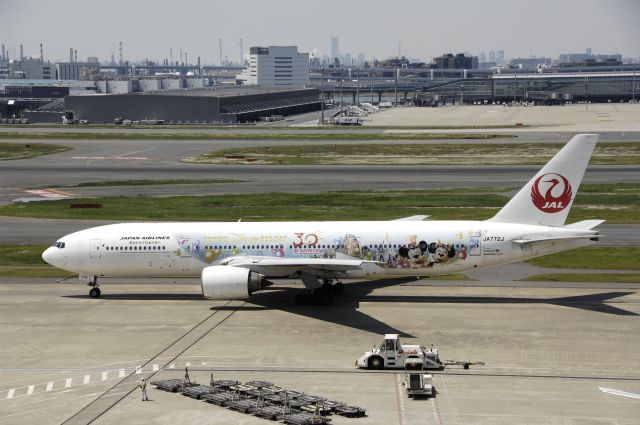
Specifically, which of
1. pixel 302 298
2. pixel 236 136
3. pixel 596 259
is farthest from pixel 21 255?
pixel 236 136

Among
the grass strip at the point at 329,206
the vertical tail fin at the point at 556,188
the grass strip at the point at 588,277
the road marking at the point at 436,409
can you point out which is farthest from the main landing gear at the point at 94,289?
the grass strip at the point at 588,277

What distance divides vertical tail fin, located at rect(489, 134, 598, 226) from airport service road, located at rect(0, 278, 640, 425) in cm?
479

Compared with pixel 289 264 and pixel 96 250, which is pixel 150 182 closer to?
pixel 96 250

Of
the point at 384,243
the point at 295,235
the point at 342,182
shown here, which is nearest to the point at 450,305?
the point at 384,243

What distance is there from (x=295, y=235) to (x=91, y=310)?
476 inches

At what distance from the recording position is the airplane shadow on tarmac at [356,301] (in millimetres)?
47625

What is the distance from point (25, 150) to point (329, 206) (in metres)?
77.8

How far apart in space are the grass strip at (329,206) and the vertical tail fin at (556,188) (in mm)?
23689

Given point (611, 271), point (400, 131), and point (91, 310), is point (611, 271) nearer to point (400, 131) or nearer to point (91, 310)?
point (91, 310)

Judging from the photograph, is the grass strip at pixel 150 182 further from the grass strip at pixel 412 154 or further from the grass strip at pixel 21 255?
the grass strip at pixel 21 255

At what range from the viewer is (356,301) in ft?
169

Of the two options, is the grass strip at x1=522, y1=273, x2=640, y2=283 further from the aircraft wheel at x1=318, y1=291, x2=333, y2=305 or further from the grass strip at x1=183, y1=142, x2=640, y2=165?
the grass strip at x1=183, y1=142, x2=640, y2=165

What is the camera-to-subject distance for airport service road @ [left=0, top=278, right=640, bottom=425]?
33.8 meters

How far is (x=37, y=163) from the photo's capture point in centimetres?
12912
